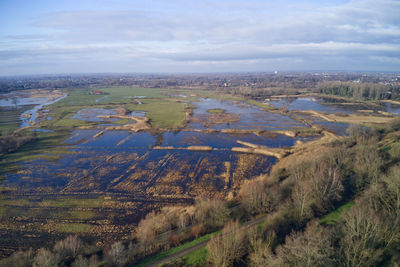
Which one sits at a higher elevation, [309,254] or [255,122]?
[255,122]

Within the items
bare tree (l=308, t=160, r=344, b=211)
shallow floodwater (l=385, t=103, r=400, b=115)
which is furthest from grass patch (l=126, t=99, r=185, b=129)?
shallow floodwater (l=385, t=103, r=400, b=115)

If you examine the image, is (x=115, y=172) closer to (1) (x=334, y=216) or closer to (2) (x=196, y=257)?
(2) (x=196, y=257)

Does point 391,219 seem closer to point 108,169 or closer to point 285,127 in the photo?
point 108,169

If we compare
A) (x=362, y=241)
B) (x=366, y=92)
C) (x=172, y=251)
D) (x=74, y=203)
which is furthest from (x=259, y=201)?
(x=366, y=92)

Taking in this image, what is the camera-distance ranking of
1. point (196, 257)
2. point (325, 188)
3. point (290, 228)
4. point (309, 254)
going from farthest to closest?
point (325, 188), point (290, 228), point (196, 257), point (309, 254)

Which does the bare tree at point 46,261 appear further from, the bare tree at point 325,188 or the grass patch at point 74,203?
the bare tree at point 325,188

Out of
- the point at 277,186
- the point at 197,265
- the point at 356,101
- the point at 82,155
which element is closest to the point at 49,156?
the point at 82,155
